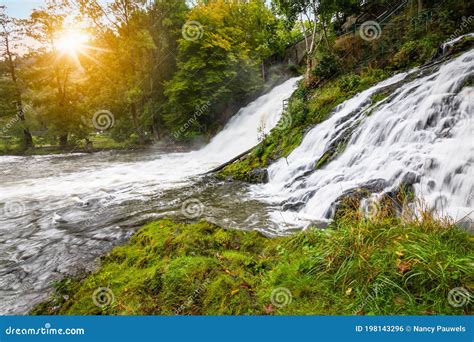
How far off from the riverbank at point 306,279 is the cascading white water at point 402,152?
1.43 meters

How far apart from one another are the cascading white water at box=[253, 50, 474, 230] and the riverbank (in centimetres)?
143

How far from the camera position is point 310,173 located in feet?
25.5

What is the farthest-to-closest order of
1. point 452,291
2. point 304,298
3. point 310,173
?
point 310,173, point 304,298, point 452,291

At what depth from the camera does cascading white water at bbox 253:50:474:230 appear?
15.8 feet

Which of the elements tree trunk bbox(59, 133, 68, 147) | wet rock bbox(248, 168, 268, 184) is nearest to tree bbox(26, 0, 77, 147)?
tree trunk bbox(59, 133, 68, 147)

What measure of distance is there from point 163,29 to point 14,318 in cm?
2508

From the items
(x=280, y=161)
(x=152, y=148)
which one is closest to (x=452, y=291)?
(x=280, y=161)

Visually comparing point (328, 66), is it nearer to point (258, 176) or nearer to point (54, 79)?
point (258, 176)

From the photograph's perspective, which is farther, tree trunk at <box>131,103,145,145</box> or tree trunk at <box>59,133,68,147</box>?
tree trunk at <box>59,133,68,147</box>

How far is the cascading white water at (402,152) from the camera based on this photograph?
480 centimetres

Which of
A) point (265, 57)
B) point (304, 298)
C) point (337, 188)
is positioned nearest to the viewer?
point (304, 298)

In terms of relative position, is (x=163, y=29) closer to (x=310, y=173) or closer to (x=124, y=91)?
(x=124, y=91)

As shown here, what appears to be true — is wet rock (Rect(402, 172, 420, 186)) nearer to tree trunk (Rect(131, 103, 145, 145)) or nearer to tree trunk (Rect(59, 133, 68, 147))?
tree trunk (Rect(131, 103, 145, 145))

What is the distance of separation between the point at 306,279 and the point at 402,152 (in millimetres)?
4462
